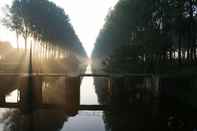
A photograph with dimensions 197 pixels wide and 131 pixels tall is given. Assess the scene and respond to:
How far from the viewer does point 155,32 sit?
4816cm

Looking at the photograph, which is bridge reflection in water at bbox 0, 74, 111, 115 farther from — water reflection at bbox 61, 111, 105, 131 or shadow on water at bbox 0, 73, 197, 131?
water reflection at bbox 61, 111, 105, 131

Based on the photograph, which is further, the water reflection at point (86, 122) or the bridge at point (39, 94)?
the bridge at point (39, 94)

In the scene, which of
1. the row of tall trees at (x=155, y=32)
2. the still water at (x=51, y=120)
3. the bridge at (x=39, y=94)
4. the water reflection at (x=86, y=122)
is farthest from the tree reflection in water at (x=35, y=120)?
the row of tall trees at (x=155, y=32)

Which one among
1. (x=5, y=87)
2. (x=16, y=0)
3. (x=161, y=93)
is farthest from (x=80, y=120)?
(x=16, y=0)

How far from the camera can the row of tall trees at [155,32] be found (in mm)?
43469

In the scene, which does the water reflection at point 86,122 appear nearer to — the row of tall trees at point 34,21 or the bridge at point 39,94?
the bridge at point 39,94

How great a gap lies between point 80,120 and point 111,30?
50.1 m

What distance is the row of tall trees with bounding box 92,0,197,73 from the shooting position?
143 ft

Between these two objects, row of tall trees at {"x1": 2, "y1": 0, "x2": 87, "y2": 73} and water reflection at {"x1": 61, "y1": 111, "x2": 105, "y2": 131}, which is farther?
row of tall trees at {"x1": 2, "y1": 0, "x2": 87, "y2": 73}

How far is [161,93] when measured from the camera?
30109mm

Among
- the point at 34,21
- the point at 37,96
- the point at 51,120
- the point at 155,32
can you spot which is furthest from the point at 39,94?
the point at 34,21

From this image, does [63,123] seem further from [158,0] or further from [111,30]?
[111,30]

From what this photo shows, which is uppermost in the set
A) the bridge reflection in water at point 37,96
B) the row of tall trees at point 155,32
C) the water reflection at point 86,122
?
the row of tall trees at point 155,32

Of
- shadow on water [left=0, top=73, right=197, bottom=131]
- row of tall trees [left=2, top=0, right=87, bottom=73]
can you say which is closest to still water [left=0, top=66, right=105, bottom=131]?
shadow on water [left=0, top=73, right=197, bottom=131]
